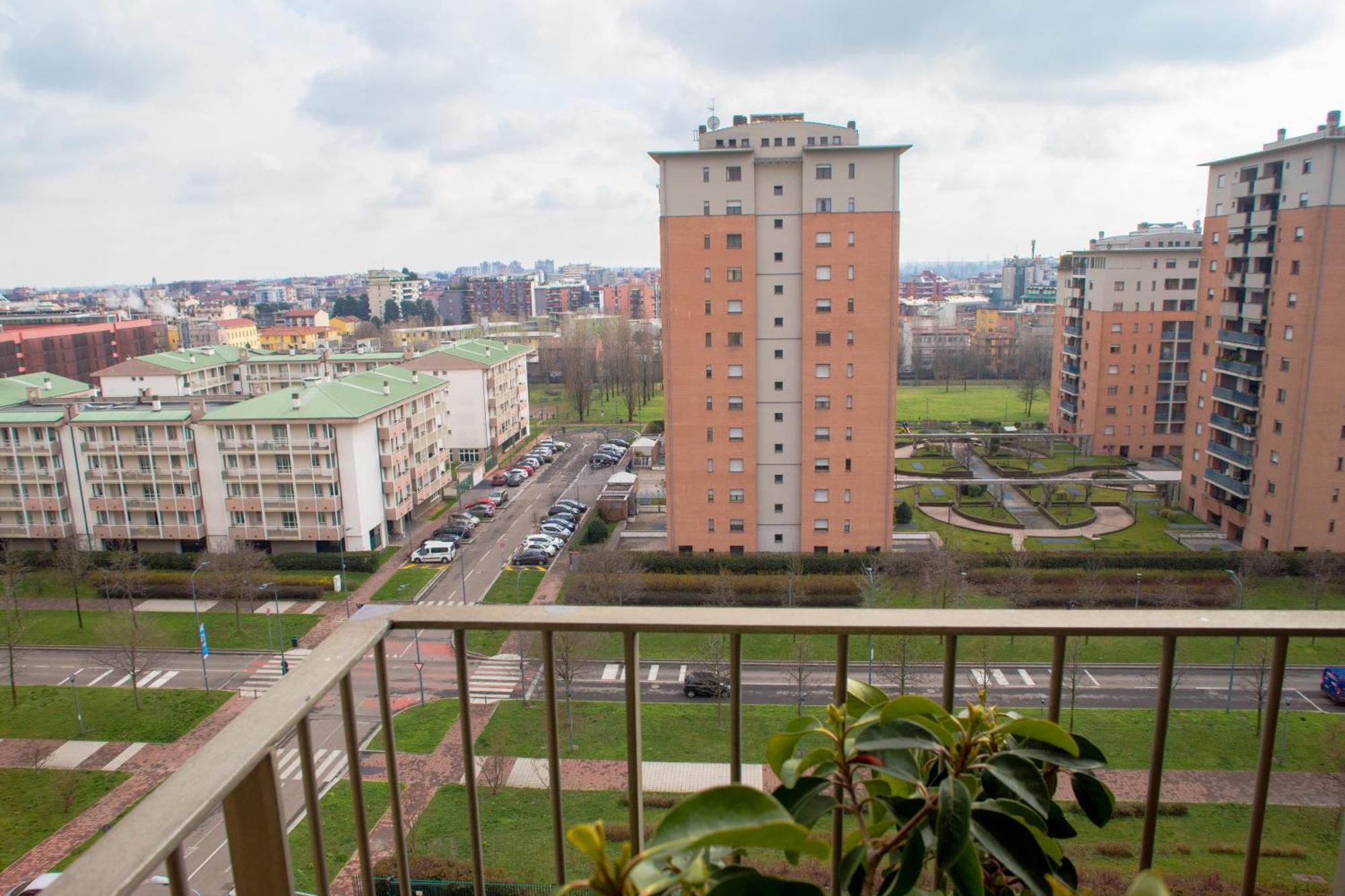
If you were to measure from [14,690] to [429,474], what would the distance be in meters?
9.06

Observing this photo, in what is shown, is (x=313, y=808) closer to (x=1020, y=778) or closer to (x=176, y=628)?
(x=1020, y=778)

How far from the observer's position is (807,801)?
0.84m

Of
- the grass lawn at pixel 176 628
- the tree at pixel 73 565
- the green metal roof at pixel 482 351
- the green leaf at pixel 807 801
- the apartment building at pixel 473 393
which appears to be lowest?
the grass lawn at pixel 176 628

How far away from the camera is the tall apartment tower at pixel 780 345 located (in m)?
14.0

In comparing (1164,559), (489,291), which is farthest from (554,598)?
(489,291)

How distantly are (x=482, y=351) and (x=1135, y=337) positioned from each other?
18022mm

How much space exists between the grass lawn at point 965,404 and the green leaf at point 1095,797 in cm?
3127

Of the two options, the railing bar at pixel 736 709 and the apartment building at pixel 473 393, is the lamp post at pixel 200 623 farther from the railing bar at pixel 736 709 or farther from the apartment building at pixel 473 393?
the railing bar at pixel 736 709

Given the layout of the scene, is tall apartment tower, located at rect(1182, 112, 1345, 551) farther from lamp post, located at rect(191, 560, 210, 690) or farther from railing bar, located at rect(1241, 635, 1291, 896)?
lamp post, located at rect(191, 560, 210, 690)

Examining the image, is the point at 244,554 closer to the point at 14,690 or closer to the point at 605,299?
the point at 14,690

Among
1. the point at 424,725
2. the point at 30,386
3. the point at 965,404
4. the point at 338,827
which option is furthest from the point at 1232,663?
the point at 965,404

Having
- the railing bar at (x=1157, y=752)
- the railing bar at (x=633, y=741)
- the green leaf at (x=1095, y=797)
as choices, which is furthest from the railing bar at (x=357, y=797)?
the railing bar at (x=1157, y=752)

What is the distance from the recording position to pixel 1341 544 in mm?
15000

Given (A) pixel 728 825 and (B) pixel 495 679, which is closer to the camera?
(A) pixel 728 825
